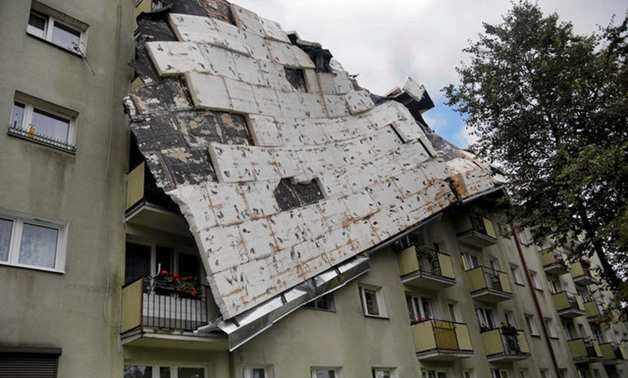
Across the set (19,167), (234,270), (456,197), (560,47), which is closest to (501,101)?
(560,47)

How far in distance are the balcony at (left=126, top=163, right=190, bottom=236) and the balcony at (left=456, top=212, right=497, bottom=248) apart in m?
14.0

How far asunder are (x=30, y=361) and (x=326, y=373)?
7.21 m

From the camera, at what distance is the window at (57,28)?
12148 millimetres

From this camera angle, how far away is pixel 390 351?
14.9m

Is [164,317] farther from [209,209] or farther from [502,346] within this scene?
[502,346]

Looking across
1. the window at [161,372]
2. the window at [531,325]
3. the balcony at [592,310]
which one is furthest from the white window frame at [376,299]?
the balcony at [592,310]

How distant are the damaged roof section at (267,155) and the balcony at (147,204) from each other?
0.63 meters

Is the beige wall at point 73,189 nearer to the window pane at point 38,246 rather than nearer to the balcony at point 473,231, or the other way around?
the window pane at point 38,246

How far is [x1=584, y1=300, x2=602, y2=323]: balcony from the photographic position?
101 ft

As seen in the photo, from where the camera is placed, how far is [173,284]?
11086 mm

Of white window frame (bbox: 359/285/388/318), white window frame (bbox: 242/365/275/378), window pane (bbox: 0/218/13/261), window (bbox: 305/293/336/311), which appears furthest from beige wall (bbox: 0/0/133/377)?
white window frame (bbox: 359/285/388/318)

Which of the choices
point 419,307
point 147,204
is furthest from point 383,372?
point 147,204

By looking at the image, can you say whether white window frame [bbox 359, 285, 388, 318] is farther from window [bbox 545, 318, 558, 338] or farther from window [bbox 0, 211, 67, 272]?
window [bbox 545, 318, 558, 338]

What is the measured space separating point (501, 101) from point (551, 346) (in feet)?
43.7
